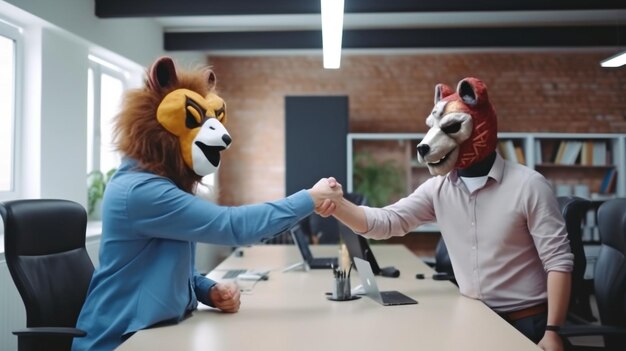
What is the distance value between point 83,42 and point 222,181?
127 inches

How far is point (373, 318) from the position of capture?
2.08 meters

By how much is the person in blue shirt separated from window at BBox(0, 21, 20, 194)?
2.39 metres

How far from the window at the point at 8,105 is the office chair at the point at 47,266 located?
180cm

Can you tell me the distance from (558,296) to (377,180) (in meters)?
5.01

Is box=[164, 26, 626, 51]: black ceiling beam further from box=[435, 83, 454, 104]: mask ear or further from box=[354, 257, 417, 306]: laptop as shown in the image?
box=[354, 257, 417, 306]: laptop

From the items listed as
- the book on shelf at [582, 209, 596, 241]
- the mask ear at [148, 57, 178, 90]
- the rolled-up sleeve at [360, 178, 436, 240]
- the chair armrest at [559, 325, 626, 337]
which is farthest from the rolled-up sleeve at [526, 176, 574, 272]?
the book on shelf at [582, 209, 596, 241]

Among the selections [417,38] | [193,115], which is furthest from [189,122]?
[417,38]

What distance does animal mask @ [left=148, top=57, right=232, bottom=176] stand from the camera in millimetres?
1975

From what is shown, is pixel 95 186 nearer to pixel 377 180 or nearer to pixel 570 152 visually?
pixel 377 180

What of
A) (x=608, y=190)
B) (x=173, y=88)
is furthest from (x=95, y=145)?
(x=608, y=190)

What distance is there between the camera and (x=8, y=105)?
393 centimetres

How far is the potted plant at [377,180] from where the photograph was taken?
22.8ft

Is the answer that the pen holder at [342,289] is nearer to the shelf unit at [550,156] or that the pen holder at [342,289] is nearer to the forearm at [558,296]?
the forearm at [558,296]

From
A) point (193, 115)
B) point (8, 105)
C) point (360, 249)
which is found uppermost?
point (8, 105)
